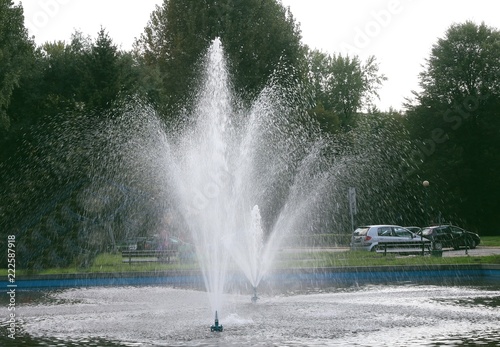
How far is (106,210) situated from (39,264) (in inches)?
145

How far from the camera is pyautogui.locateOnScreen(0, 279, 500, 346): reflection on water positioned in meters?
12.4

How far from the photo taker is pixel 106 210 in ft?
98.8

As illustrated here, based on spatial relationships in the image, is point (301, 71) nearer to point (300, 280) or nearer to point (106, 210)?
point (106, 210)

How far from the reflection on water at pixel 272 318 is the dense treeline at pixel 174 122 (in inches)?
340

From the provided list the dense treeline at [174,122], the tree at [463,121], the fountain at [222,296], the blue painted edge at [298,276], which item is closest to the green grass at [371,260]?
the blue painted edge at [298,276]

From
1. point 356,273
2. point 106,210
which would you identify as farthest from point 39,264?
point 356,273

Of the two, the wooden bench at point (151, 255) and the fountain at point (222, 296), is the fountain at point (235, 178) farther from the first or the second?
the wooden bench at point (151, 255)

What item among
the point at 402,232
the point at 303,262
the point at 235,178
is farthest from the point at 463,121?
the point at 235,178

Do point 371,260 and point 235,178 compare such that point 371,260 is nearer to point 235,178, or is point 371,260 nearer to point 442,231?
point 235,178

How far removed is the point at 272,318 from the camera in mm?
15125

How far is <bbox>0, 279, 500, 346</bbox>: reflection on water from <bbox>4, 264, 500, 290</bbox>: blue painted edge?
232cm

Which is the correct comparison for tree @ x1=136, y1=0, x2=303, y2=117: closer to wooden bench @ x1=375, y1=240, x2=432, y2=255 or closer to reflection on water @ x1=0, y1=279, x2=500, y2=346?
wooden bench @ x1=375, y1=240, x2=432, y2=255

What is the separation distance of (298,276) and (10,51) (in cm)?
2936

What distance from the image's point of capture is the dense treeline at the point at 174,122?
29.9 metres
